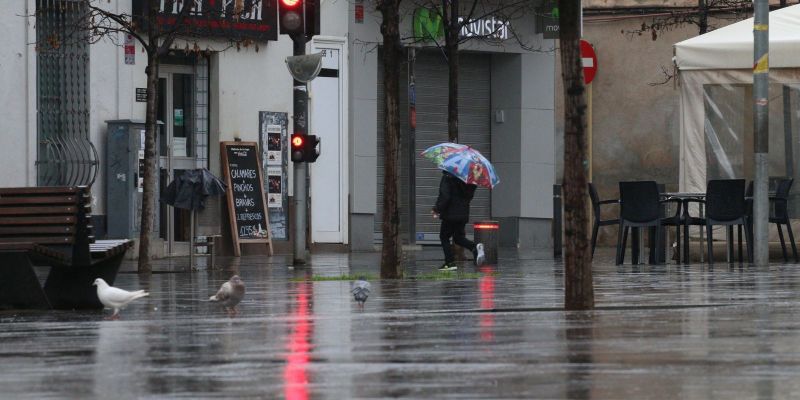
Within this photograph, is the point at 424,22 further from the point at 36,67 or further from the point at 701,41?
the point at 701,41

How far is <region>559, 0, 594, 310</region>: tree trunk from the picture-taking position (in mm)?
12203

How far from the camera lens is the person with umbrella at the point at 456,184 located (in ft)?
78.0

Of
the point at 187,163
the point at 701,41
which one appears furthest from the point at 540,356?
the point at 187,163

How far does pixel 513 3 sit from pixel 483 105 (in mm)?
2882

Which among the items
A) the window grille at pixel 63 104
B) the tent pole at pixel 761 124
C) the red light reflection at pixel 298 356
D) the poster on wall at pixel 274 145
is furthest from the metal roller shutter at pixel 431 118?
the red light reflection at pixel 298 356

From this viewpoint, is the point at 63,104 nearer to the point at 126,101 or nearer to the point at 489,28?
the point at 126,101

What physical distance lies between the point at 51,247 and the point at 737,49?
11.9 m

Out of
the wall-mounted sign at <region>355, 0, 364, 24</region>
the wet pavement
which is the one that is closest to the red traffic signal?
the wet pavement

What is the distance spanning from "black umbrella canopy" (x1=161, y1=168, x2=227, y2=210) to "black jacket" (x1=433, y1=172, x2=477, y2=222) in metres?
3.22

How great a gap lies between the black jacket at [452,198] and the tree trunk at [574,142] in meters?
11.9

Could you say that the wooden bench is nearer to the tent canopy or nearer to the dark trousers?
the dark trousers

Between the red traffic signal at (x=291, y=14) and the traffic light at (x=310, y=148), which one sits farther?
the traffic light at (x=310, y=148)

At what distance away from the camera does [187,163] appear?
31031 mm

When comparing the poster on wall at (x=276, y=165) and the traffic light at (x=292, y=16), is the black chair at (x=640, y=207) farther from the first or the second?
the poster on wall at (x=276, y=165)
